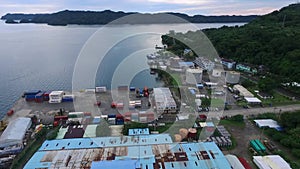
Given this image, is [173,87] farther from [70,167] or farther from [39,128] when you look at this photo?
[70,167]

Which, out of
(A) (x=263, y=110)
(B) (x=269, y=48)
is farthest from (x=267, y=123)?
(B) (x=269, y=48)

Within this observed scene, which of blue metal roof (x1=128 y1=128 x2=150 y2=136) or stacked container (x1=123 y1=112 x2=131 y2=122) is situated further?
stacked container (x1=123 y1=112 x2=131 y2=122)

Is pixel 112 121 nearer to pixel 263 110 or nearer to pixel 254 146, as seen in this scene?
pixel 254 146

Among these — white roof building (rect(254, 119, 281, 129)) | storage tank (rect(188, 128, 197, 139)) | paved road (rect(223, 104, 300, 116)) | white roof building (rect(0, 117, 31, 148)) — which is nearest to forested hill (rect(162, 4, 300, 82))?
paved road (rect(223, 104, 300, 116))

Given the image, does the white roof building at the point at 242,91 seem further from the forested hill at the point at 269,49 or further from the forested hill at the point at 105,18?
the forested hill at the point at 105,18

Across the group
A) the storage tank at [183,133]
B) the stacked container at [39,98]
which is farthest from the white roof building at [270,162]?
the stacked container at [39,98]

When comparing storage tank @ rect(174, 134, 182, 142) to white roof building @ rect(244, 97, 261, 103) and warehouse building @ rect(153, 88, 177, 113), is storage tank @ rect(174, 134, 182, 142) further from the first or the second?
white roof building @ rect(244, 97, 261, 103)

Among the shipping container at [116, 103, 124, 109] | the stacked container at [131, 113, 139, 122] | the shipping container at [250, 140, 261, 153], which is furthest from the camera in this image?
the shipping container at [116, 103, 124, 109]
